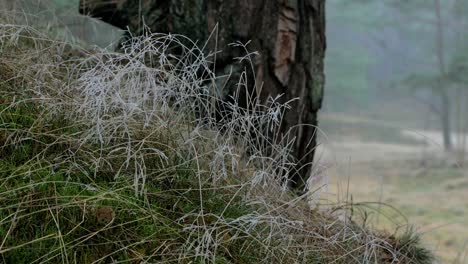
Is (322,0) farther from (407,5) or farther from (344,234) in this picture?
(407,5)

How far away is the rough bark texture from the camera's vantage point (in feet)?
5.52

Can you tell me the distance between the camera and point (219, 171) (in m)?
1.13

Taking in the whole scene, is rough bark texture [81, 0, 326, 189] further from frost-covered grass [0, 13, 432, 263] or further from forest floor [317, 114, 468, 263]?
forest floor [317, 114, 468, 263]

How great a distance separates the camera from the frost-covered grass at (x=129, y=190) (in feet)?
3.10

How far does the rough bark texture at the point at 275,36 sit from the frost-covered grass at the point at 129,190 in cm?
43

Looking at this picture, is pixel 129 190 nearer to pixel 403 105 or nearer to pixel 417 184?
pixel 417 184

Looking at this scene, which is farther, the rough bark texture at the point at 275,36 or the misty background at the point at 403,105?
the misty background at the point at 403,105

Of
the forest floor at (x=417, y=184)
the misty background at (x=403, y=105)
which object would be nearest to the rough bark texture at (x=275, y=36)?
the misty background at (x=403, y=105)

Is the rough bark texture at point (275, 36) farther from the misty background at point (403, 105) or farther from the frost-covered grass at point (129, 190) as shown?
the frost-covered grass at point (129, 190)

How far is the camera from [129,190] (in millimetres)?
1060

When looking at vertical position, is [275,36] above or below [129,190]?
above

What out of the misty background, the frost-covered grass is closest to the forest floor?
the misty background

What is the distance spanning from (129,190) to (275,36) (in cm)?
82

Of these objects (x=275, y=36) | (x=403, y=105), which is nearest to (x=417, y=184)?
(x=275, y=36)
